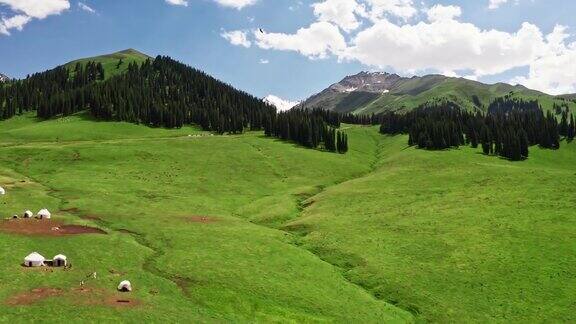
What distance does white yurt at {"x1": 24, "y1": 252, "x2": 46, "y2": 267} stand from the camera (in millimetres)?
45656

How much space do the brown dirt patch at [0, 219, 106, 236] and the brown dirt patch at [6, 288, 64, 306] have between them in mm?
19898

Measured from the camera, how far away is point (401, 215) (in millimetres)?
77500

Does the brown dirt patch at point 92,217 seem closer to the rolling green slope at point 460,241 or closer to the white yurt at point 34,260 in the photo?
the white yurt at point 34,260

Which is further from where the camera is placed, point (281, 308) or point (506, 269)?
point (506, 269)

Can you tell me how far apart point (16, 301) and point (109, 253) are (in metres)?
16.1

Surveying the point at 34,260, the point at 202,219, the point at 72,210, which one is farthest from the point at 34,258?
the point at 202,219

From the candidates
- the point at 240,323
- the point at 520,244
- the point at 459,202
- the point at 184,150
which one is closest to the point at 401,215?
the point at 459,202

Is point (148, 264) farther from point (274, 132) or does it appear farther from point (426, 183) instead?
point (274, 132)

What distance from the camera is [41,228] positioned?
198 feet

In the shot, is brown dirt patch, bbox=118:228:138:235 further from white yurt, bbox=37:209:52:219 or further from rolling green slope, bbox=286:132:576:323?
rolling green slope, bbox=286:132:576:323

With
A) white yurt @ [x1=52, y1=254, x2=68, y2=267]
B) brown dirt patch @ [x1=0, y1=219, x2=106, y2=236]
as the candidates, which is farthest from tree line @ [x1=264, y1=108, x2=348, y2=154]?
white yurt @ [x1=52, y1=254, x2=68, y2=267]

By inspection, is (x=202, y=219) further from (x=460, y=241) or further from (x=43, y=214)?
(x=460, y=241)

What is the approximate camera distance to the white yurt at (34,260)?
4566 centimetres

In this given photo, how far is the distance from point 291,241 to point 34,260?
3275cm
